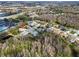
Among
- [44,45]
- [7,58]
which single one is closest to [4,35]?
[7,58]

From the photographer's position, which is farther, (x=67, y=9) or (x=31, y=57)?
(x=67, y=9)

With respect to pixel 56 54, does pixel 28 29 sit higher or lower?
higher

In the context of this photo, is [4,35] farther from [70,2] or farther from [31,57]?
[70,2]

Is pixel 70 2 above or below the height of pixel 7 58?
above

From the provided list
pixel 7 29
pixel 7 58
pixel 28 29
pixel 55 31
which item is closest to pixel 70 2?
pixel 55 31

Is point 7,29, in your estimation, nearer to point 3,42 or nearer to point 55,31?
point 3,42

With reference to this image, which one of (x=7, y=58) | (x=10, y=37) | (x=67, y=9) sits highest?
(x=67, y=9)

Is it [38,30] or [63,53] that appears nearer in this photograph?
[63,53]

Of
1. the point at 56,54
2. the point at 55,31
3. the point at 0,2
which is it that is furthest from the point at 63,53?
the point at 0,2
